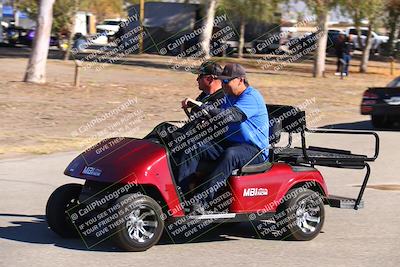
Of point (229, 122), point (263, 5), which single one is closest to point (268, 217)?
point (229, 122)

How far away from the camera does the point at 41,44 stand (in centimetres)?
2478

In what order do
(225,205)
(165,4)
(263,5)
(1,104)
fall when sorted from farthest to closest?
1. (165,4)
2. (263,5)
3. (1,104)
4. (225,205)

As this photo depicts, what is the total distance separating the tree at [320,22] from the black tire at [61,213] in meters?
27.1

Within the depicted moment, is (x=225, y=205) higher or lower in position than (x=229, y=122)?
lower

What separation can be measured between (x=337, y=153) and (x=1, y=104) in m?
13.3

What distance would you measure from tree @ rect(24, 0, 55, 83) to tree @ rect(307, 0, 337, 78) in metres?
12.9

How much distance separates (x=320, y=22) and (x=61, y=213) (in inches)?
1117

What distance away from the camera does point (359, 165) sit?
8.09 meters

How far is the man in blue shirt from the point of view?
23.4 feet

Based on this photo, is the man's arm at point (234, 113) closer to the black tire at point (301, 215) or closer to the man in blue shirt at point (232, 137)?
the man in blue shirt at point (232, 137)

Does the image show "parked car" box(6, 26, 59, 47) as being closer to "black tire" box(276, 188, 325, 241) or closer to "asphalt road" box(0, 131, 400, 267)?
"asphalt road" box(0, 131, 400, 267)

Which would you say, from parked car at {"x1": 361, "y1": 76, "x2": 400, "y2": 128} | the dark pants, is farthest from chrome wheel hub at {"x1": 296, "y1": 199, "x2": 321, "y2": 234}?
parked car at {"x1": 361, "y1": 76, "x2": 400, "y2": 128}

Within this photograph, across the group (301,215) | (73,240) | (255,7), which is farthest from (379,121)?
(255,7)

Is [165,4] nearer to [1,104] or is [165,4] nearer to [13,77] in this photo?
[13,77]
